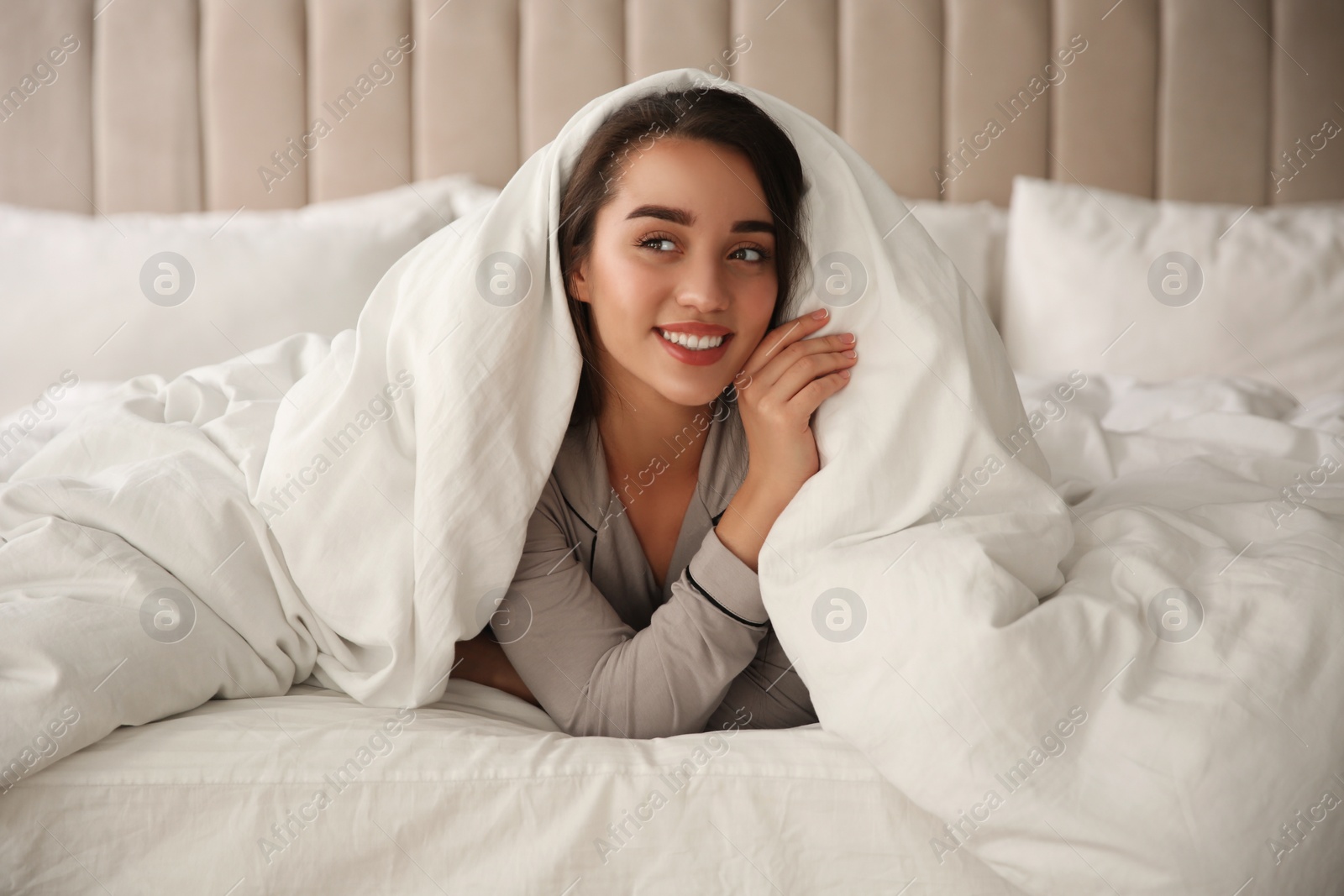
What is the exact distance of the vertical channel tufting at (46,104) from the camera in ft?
6.53

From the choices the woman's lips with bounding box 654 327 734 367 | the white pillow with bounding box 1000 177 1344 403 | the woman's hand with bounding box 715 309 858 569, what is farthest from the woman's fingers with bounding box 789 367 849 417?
the white pillow with bounding box 1000 177 1344 403

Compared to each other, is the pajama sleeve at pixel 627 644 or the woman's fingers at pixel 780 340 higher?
the woman's fingers at pixel 780 340

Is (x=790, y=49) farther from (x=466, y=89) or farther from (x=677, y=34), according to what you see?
(x=466, y=89)

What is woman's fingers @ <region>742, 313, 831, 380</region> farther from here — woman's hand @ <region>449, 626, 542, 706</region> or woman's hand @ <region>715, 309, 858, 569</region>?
woman's hand @ <region>449, 626, 542, 706</region>

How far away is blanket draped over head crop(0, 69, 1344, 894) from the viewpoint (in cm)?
72

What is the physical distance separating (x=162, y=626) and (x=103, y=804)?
0.16 m

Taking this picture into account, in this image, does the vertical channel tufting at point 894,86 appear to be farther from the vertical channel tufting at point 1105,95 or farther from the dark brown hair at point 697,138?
the dark brown hair at point 697,138

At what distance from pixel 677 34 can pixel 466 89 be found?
19.1 inches

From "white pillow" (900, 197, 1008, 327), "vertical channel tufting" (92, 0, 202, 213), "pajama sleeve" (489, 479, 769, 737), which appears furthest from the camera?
"vertical channel tufting" (92, 0, 202, 213)

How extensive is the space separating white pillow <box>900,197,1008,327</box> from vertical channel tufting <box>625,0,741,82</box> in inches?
22.2

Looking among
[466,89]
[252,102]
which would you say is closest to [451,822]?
[466,89]

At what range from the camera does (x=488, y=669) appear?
1027 millimetres

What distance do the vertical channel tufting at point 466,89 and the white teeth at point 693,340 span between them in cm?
120

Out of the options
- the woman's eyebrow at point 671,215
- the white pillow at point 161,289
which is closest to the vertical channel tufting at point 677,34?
the white pillow at point 161,289
